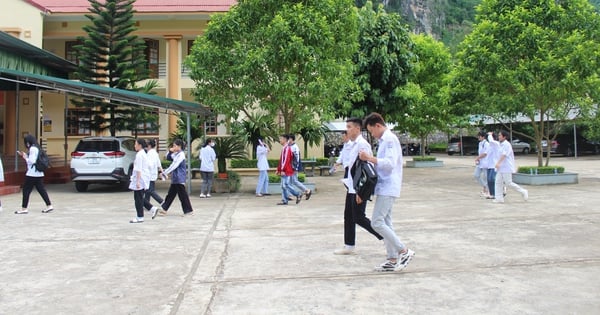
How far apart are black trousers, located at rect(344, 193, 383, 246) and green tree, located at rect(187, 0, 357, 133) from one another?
6.48 metres

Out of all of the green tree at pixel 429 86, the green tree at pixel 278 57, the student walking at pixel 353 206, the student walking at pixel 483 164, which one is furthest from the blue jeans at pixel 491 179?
the green tree at pixel 429 86

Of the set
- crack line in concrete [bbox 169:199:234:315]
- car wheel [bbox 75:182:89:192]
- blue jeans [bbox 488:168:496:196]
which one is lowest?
crack line in concrete [bbox 169:199:234:315]

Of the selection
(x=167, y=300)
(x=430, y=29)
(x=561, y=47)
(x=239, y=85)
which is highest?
(x=430, y=29)

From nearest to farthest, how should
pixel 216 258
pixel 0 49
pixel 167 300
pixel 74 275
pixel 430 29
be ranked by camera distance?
pixel 167 300
pixel 74 275
pixel 216 258
pixel 0 49
pixel 430 29

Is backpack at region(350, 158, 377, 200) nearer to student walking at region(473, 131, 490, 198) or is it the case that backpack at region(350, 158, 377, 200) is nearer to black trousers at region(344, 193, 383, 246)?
black trousers at region(344, 193, 383, 246)

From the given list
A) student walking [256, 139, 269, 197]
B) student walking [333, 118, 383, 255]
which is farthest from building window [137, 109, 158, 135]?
student walking [333, 118, 383, 255]

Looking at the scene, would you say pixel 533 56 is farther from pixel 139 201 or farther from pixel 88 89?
pixel 88 89

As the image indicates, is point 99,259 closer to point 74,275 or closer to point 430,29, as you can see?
point 74,275

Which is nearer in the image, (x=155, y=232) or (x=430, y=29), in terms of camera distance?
(x=155, y=232)

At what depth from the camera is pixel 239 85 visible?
518 inches

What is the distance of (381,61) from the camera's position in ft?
61.0

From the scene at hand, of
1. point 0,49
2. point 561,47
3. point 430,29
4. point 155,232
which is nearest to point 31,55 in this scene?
point 0,49

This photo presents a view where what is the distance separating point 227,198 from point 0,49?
975 cm

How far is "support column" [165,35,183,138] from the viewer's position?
74.8ft
